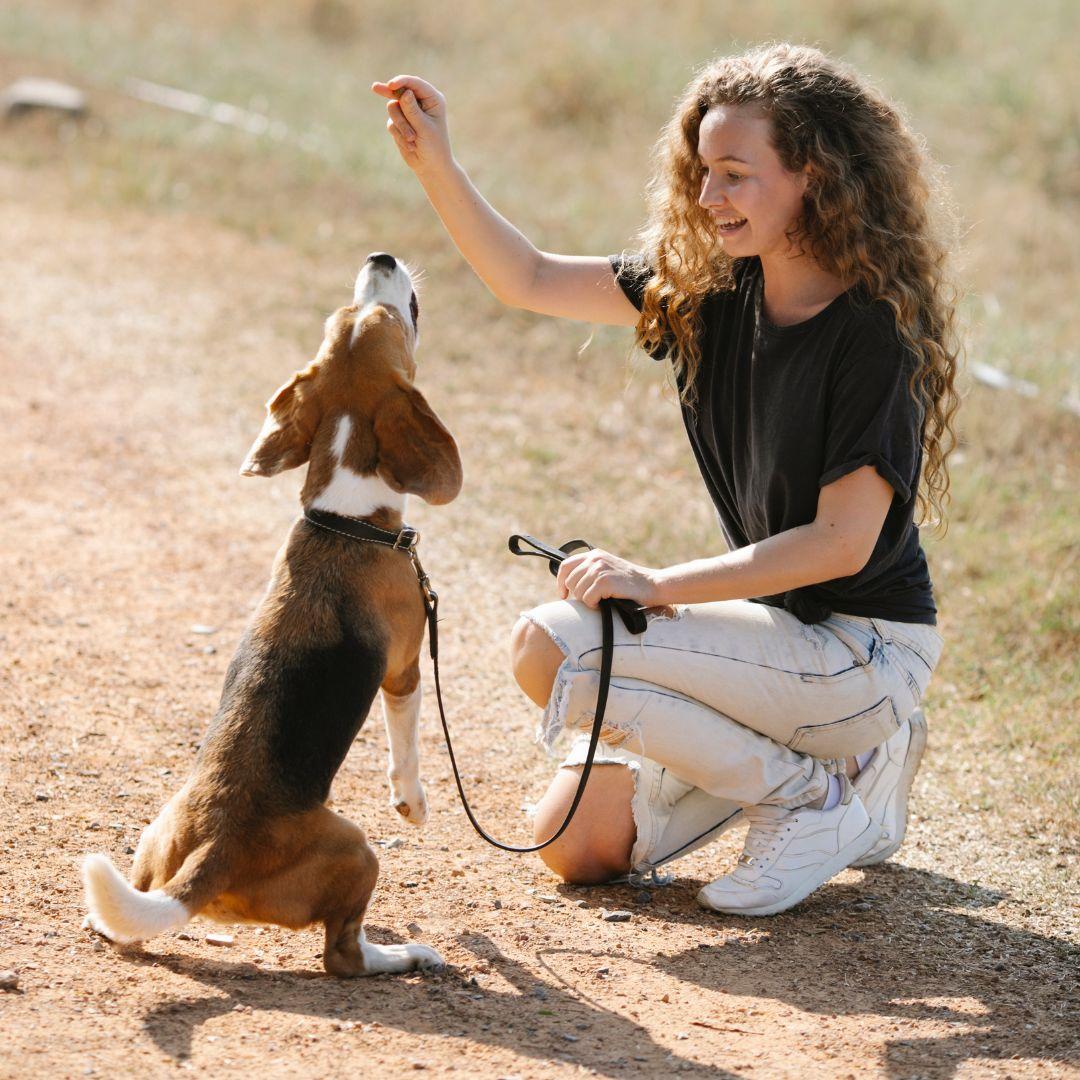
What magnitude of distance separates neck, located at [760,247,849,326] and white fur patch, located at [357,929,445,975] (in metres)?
1.87

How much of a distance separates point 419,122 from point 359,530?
120 centimetres

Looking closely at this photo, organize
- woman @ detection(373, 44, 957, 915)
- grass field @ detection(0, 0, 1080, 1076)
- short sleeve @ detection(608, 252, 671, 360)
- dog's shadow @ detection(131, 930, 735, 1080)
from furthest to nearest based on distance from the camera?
grass field @ detection(0, 0, 1080, 1076) → short sleeve @ detection(608, 252, 671, 360) → woman @ detection(373, 44, 957, 915) → dog's shadow @ detection(131, 930, 735, 1080)

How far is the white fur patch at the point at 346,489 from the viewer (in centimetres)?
373

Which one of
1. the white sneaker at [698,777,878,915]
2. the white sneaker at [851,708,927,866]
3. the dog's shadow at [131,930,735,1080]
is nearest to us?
the dog's shadow at [131,930,735,1080]

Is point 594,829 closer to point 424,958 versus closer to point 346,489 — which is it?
point 424,958

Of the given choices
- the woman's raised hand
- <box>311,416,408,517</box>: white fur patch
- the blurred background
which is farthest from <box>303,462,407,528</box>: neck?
the blurred background

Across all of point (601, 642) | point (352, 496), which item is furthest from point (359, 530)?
point (601, 642)

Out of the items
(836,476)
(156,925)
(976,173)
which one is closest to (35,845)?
(156,925)

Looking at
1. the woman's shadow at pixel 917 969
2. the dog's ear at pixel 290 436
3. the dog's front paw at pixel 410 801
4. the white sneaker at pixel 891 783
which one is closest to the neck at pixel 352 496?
the dog's ear at pixel 290 436

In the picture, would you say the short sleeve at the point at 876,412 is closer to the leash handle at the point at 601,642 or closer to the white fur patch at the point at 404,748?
the leash handle at the point at 601,642

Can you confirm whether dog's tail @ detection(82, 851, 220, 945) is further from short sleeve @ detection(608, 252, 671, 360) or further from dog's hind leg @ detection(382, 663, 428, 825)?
short sleeve @ detection(608, 252, 671, 360)

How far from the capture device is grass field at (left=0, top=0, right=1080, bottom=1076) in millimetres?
5582

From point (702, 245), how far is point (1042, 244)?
849 cm

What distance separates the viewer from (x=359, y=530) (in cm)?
369
